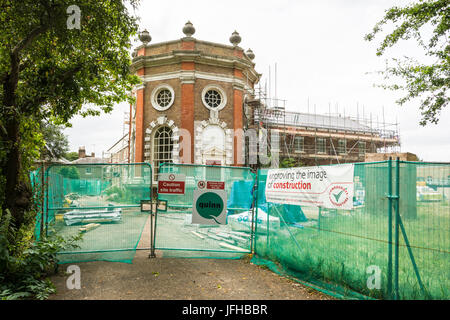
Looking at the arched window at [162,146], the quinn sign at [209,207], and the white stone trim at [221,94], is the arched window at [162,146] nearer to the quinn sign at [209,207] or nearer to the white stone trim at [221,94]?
the white stone trim at [221,94]

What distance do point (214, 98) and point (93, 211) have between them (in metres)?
15.7

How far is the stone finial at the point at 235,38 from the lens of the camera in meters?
22.0

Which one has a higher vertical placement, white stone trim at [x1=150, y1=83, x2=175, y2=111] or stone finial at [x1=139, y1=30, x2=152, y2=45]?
stone finial at [x1=139, y1=30, x2=152, y2=45]

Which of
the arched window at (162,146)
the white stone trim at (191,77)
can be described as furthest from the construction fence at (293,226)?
the white stone trim at (191,77)

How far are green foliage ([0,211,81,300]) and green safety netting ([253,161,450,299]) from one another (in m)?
4.72

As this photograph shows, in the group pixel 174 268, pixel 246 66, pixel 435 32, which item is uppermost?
pixel 246 66

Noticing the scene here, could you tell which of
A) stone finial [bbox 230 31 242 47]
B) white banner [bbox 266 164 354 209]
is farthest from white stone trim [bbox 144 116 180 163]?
white banner [bbox 266 164 354 209]

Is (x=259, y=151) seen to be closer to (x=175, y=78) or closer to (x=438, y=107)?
(x=175, y=78)

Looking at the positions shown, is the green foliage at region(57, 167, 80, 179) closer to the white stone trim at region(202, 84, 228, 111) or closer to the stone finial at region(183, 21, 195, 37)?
the white stone trim at region(202, 84, 228, 111)

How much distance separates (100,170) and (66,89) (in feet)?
7.11

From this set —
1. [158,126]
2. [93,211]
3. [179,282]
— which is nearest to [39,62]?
[93,211]

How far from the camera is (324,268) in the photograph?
5395 mm

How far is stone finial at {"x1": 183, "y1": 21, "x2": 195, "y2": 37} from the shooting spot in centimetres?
2125

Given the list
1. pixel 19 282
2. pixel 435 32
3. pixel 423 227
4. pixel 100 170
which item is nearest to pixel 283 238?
pixel 423 227
